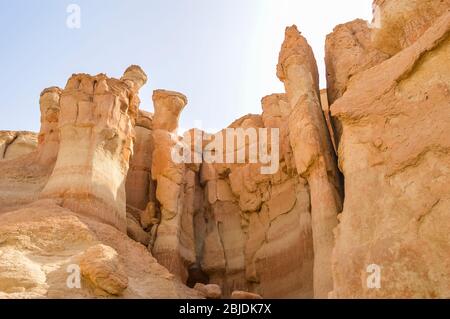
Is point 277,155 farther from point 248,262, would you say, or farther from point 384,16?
point 384,16

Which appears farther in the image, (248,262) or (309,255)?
(248,262)

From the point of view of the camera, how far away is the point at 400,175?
980 centimetres

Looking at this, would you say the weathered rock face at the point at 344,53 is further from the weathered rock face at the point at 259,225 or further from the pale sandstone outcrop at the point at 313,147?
the weathered rock face at the point at 259,225

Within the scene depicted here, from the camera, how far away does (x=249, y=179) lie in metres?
21.2

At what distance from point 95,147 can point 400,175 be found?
9.75m

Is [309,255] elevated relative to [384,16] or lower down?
lower down

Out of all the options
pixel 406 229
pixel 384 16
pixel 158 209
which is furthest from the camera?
pixel 158 209

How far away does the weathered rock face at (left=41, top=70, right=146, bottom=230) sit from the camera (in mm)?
15320

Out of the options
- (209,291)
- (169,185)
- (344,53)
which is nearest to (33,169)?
(169,185)

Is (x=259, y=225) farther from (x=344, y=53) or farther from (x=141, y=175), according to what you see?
(x=344, y=53)

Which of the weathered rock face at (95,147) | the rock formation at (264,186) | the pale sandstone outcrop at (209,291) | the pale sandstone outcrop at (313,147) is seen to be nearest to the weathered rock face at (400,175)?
the rock formation at (264,186)

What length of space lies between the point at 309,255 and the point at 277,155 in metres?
4.74
